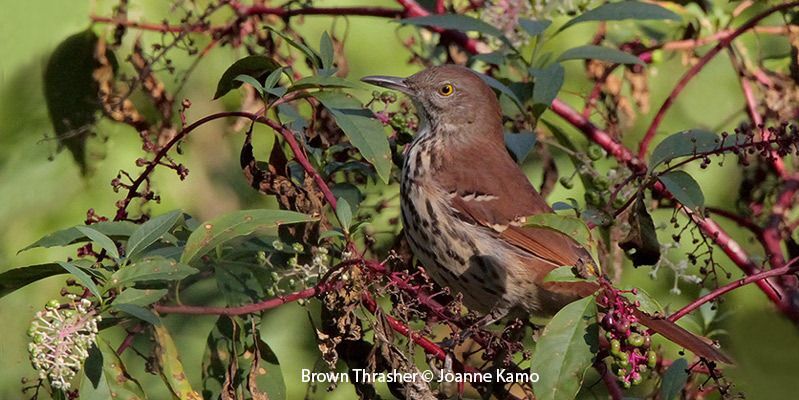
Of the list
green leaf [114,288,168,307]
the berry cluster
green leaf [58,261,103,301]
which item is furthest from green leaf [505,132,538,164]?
green leaf [58,261,103,301]

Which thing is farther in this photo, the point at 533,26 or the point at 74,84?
the point at 74,84

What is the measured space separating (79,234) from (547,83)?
4.65 ft

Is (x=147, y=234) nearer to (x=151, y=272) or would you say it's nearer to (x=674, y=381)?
(x=151, y=272)

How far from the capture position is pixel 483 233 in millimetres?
3227

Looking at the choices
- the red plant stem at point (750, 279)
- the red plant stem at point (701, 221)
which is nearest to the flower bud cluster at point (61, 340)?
the red plant stem at point (750, 279)

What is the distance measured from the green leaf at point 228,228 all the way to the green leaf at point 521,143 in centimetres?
93

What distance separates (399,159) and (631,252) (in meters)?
0.88

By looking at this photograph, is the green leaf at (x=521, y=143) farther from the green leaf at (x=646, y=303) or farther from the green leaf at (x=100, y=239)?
the green leaf at (x=100, y=239)

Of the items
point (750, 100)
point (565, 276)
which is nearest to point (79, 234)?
point (565, 276)

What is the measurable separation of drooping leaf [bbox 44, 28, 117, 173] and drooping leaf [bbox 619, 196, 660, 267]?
72.6 inches

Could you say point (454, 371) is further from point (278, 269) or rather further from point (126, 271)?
point (126, 271)

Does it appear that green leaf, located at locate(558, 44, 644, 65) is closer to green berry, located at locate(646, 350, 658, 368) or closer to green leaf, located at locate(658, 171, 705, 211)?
green leaf, located at locate(658, 171, 705, 211)

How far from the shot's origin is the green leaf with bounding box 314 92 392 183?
2.56 m

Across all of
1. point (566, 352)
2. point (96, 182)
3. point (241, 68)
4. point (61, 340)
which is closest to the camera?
point (61, 340)
